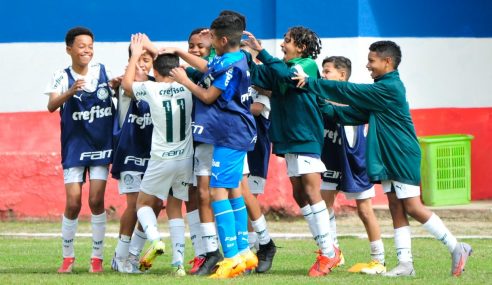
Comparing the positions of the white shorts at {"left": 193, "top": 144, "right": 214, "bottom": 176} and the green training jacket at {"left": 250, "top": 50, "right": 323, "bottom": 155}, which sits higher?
the green training jacket at {"left": 250, "top": 50, "right": 323, "bottom": 155}

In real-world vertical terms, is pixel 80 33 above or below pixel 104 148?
above

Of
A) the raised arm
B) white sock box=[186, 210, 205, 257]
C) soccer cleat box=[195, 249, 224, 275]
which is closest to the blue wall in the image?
white sock box=[186, 210, 205, 257]

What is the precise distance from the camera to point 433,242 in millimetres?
13703

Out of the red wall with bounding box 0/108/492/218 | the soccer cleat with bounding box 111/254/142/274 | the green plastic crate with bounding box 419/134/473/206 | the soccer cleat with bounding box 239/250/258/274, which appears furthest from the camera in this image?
the green plastic crate with bounding box 419/134/473/206

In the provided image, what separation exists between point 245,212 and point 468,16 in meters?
7.34

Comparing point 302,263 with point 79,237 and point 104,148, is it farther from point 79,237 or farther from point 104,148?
point 79,237

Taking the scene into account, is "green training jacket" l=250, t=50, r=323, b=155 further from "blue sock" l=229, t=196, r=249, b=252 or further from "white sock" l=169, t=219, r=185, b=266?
"white sock" l=169, t=219, r=185, b=266

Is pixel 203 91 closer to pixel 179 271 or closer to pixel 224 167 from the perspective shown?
pixel 224 167

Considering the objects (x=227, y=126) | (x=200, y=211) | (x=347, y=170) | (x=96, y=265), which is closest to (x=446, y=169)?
(x=347, y=170)

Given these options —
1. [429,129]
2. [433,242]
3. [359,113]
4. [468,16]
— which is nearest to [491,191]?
[429,129]

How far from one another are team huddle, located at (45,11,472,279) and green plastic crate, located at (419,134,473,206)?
4808 millimetres

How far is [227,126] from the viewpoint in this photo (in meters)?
10.2

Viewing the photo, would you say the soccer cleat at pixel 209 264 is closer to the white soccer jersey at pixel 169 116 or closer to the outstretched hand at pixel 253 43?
the white soccer jersey at pixel 169 116

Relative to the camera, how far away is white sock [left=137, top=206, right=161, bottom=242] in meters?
10.3
